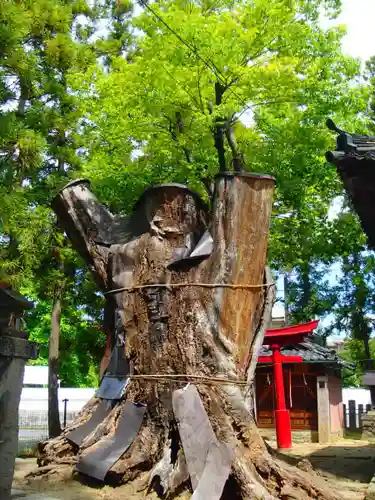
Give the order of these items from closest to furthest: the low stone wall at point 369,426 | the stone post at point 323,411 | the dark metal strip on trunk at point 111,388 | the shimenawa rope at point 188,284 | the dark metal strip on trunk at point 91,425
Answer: the shimenawa rope at point 188,284 < the dark metal strip on trunk at point 111,388 < the dark metal strip on trunk at point 91,425 < the low stone wall at point 369,426 < the stone post at point 323,411

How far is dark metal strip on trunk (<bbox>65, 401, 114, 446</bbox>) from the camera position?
8.05 meters

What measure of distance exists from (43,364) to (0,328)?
3323 cm

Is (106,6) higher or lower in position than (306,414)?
higher

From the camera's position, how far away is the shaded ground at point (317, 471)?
6969 millimetres

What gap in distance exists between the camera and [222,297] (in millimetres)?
7699

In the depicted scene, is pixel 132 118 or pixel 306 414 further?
pixel 306 414

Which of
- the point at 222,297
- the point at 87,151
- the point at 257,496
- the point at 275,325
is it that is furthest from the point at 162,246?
the point at 275,325

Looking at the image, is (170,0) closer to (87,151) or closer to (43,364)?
(87,151)

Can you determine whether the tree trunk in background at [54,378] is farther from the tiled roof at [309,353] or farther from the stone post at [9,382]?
the stone post at [9,382]

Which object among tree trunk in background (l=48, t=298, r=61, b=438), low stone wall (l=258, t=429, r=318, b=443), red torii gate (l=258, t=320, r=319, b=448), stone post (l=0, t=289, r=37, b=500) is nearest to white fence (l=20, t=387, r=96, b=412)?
tree trunk in background (l=48, t=298, r=61, b=438)

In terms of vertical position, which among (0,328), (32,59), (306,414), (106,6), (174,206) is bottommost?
(306,414)

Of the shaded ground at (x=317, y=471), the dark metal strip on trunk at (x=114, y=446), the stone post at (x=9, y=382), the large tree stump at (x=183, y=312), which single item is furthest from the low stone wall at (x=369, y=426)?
the stone post at (x=9, y=382)

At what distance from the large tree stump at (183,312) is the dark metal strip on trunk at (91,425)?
0.18 m

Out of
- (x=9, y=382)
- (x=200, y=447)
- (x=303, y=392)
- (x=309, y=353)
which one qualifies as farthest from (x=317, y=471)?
(x=303, y=392)
